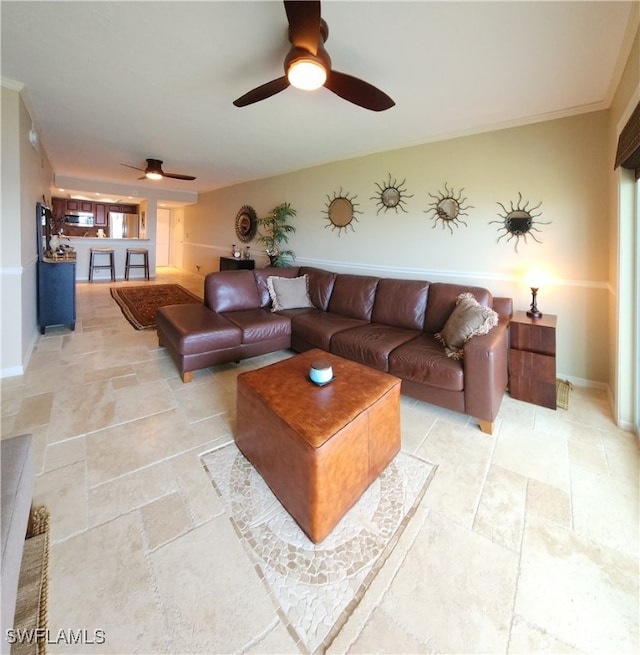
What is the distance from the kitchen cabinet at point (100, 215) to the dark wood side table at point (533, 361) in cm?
1105

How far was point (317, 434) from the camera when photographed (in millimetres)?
1312

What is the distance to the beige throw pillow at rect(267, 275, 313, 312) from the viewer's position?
3.73m

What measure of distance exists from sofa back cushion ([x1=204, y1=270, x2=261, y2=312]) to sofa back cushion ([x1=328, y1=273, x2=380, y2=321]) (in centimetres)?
96

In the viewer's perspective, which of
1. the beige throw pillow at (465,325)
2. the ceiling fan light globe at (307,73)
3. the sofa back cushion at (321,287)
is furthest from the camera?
the sofa back cushion at (321,287)

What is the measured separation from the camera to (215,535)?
1350mm

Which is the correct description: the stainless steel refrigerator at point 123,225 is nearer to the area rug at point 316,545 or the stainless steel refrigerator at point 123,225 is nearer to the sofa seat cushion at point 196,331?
the sofa seat cushion at point 196,331

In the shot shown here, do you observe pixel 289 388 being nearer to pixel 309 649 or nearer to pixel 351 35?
pixel 309 649

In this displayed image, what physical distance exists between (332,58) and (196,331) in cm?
229

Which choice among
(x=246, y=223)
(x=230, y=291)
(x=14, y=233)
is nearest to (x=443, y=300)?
(x=230, y=291)

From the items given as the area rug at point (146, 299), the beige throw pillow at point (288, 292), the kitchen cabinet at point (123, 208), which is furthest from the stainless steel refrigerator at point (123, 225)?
the beige throw pillow at point (288, 292)

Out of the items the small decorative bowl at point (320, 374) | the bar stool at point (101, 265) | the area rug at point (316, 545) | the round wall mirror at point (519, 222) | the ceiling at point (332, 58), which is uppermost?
the ceiling at point (332, 58)

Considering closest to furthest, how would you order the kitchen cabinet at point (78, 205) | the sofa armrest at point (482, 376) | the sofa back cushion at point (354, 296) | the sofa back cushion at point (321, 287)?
the sofa armrest at point (482, 376) < the sofa back cushion at point (354, 296) < the sofa back cushion at point (321, 287) < the kitchen cabinet at point (78, 205)

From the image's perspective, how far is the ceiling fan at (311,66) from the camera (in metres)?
1.46

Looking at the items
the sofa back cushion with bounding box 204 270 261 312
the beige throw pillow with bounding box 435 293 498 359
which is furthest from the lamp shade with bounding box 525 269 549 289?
the sofa back cushion with bounding box 204 270 261 312
